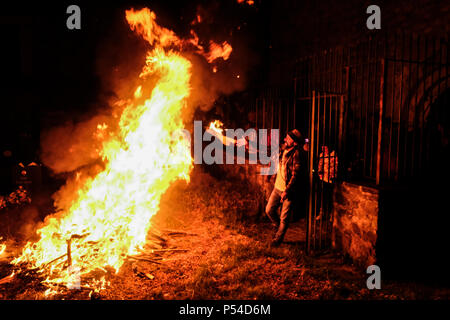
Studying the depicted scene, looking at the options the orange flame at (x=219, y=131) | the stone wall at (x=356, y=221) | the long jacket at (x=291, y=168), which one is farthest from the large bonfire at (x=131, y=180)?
the stone wall at (x=356, y=221)

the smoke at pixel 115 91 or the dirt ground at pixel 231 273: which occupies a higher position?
the smoke at pixel 115 91

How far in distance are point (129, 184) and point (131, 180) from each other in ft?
0.36

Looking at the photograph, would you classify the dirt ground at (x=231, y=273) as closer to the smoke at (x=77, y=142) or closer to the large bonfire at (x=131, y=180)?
the large bonfire at (x=131, y=180)

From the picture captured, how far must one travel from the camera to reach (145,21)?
9.31 meters

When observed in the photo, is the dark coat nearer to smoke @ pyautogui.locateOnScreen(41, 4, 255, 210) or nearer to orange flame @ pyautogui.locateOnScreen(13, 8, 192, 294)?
orange flame @ pyautogui.locateOnScreen(13, 8, 192, 294)

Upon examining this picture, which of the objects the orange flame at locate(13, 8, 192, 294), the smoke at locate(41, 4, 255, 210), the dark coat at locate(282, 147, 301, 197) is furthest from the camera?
the smoke at locate(41, 4, 255, 210)

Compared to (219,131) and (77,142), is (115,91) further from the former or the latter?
(219,131)

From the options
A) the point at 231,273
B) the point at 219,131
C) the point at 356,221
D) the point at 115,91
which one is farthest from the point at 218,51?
the point at 231,273

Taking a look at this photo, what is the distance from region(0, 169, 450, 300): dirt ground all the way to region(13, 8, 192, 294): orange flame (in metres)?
0.40

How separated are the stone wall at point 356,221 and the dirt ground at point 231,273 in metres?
0.27

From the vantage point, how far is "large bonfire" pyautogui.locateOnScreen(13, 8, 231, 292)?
5.86 m

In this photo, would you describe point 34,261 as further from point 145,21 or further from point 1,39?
point 1,39

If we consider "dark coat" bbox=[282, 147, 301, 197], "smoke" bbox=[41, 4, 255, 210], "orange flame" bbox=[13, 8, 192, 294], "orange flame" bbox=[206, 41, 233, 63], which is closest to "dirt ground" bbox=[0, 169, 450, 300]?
"orange flame" bbox=[13, 8, 192, 294]

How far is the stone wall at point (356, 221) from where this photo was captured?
5543 millimetres
